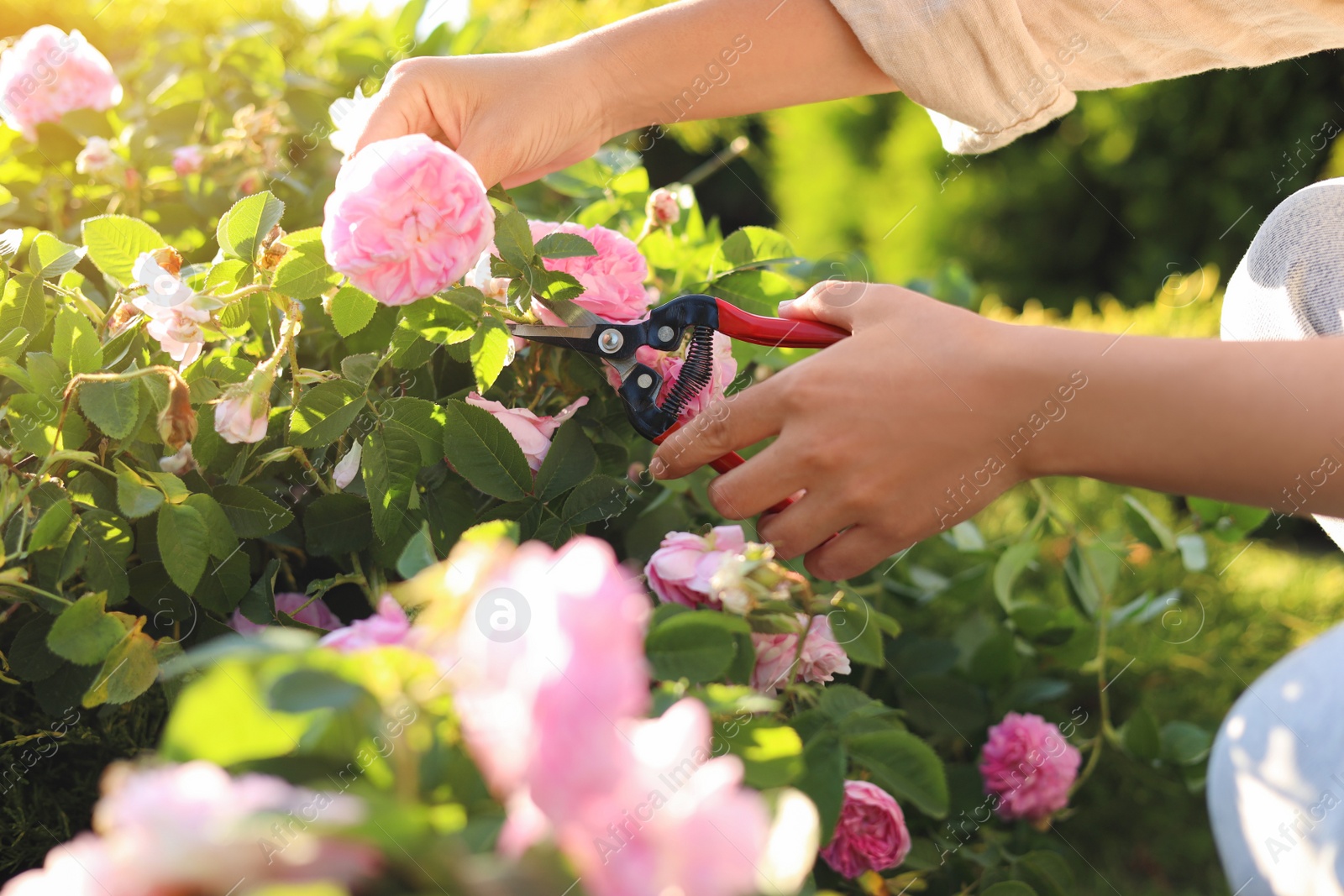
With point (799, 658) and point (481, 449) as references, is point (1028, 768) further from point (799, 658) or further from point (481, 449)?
point (481, 449)

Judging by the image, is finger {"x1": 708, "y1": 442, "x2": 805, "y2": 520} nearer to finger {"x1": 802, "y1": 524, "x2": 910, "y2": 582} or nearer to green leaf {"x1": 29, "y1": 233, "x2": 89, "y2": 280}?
finger {"x1": 802, "y1": 524, "x2": 910, "y2": 582}

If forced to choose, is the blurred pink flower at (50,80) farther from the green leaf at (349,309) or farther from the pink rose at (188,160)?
the green leaf at (349,309)

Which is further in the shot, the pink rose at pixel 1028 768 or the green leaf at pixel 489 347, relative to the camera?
the pink rose at pixel 1028 768

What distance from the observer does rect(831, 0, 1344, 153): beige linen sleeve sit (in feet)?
3.48

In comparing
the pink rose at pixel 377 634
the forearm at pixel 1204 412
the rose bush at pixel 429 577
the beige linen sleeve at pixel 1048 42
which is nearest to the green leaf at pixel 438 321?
the rose bush at pixel 429 577

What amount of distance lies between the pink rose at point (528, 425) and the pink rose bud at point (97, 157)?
2.25 feet

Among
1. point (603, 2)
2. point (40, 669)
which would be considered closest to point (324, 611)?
point (40, 669)

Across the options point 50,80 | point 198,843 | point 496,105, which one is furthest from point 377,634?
point 50,80

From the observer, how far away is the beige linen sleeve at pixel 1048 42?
106 centimetres

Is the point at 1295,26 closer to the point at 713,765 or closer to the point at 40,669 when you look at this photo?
the point at 713,765

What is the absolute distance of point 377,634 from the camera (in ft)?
1.61

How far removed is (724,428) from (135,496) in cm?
45

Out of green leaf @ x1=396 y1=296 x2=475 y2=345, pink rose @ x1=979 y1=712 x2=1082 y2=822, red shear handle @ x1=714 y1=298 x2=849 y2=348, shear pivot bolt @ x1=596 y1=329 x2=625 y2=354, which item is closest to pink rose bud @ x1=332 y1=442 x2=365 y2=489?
green leaf @ x1=396 y1=296 x2=475 y2=345

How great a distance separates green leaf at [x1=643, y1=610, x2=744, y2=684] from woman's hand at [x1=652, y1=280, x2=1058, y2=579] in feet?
0.71
